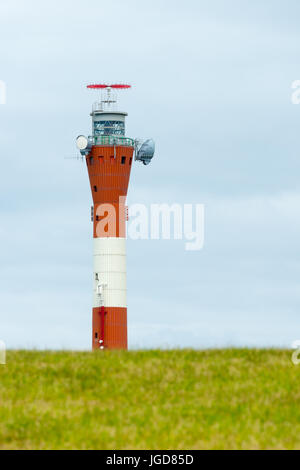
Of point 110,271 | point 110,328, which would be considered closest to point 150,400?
point 110,328

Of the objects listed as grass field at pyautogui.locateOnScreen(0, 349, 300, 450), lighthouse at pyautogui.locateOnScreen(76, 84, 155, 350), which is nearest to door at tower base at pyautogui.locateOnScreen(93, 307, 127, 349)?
lighthouse at pyautogui.locateOnScreen(76, 84, 155, 350)

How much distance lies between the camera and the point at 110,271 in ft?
246

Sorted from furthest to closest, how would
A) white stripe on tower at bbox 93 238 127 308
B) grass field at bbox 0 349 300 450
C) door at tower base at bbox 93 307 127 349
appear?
white stripe on tower at bbox 93 238 127 308
door at tower base at bbox 93 307 127 349
grass field at bbox 0 349 300 450

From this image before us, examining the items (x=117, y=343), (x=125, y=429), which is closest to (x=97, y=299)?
(x=117, y=343)

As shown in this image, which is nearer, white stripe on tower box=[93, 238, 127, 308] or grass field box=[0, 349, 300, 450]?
grass field box=[0, 349, 300, 450]

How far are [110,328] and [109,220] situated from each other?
6881mm

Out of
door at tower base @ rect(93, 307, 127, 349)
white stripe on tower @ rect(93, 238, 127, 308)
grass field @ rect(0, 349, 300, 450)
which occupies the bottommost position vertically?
grass field @ rect(0, 349, 300, 450)

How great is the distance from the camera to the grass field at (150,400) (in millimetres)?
24828

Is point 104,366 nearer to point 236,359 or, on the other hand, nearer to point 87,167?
point 236,359

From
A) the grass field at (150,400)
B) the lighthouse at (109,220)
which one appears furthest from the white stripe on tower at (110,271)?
the grass field at (150,400)

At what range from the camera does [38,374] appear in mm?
30062

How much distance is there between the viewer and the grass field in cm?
2483

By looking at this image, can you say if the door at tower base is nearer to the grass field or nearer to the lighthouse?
the lighthouse

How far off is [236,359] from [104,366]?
3.49 meters
